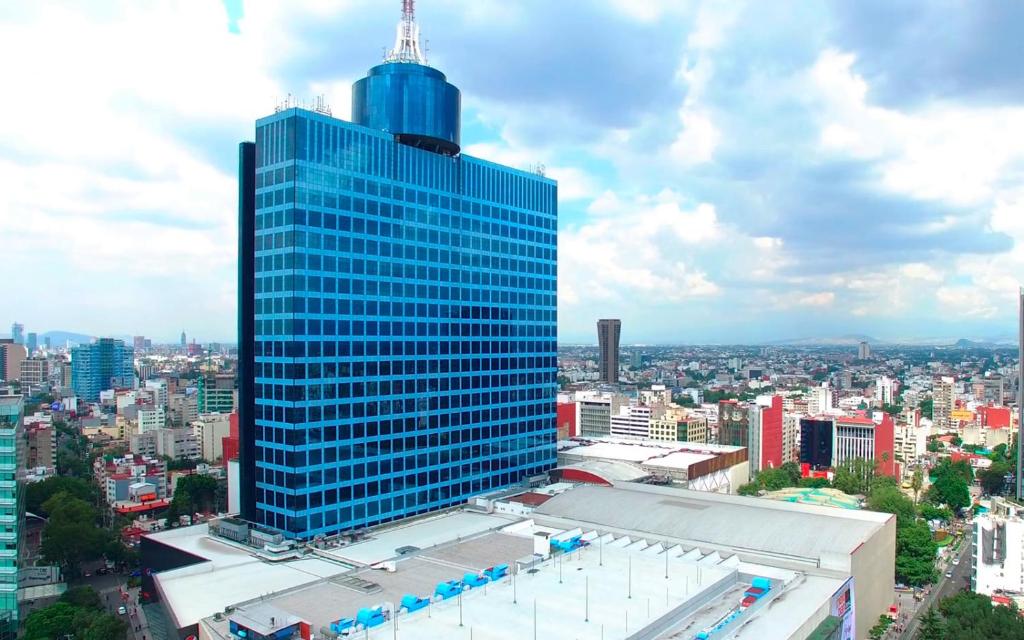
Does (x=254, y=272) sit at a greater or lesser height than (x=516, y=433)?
greater

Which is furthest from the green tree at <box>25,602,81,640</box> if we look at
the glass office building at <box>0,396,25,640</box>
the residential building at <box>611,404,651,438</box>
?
the residential building at <box>611,404,651,438</box>

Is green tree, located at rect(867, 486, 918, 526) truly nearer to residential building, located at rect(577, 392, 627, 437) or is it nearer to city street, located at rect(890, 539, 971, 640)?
city street, located at rect(890, 539, 971, 640)

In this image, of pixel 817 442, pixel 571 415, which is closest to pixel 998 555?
pixel 817 442

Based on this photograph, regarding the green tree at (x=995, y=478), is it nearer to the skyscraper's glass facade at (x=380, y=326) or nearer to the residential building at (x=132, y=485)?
the skyscraper's glass facade at (x=380, y=326)

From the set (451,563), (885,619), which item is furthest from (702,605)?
(885,619)

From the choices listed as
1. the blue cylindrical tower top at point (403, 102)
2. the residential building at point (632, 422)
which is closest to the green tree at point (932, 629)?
the blue cylindrical tower top at point (403, 102)

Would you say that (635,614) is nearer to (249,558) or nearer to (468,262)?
(249,558)
